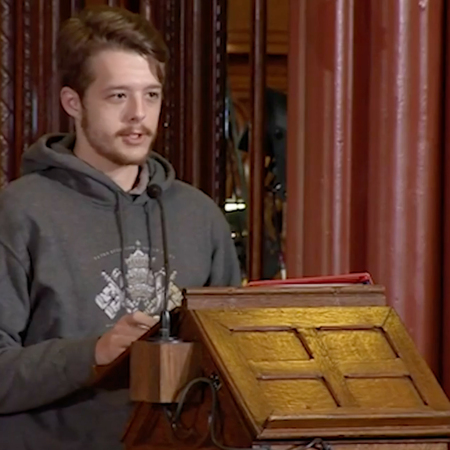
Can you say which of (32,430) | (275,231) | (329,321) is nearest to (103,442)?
(32,430)

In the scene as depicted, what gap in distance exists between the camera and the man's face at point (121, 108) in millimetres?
2109

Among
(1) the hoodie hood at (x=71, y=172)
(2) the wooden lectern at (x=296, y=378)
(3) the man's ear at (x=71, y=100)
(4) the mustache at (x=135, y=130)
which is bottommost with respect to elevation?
(2) the wooden lectern at (x=296, y=378)

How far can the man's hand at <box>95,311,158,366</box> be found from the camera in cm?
171

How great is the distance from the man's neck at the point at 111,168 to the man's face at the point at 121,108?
2cm

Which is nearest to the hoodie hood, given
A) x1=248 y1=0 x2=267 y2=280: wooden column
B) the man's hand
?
the man's hand

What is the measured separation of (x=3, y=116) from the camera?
3432mm

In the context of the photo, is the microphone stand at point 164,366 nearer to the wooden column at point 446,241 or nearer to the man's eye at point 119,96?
the man's eye at point 119,96

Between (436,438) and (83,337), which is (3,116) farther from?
(436,438)

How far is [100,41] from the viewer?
7.07ft

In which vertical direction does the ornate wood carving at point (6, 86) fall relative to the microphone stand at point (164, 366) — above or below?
above

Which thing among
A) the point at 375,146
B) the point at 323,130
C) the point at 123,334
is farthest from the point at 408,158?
the point at 123,334

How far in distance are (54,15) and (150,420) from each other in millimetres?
1896

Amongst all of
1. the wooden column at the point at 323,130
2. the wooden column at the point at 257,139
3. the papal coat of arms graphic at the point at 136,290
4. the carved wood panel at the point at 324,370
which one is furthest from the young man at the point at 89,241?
the wooden column at the point at 257,139

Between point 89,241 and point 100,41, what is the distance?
0.32 metres
